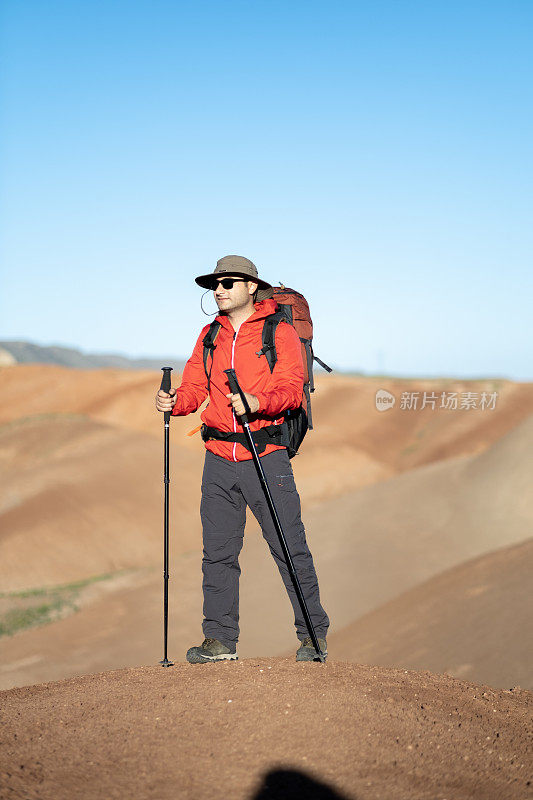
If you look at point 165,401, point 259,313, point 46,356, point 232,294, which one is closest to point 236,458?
point 165,401

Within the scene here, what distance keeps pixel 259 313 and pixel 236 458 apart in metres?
1.04

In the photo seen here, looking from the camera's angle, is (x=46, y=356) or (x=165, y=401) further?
(x=46, y=356)

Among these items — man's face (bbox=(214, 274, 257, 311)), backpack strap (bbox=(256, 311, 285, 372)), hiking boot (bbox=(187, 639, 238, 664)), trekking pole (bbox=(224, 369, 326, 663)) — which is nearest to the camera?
trekking pole (bbox=(224, 369, 326, 663))

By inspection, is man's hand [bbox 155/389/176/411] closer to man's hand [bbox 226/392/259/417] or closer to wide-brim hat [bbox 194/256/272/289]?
man's hand [bbox 226/392/259/417]

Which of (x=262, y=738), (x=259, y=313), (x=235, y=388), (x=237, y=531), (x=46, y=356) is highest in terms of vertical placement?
(x=259, y=313)

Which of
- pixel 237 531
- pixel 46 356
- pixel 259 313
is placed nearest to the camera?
pixel 259 313

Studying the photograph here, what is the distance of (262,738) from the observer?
4207 mm

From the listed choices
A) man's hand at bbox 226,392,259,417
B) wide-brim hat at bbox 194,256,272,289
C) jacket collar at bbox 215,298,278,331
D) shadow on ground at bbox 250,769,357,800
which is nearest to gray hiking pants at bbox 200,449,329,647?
man's hand at bbox 226,392,259,417

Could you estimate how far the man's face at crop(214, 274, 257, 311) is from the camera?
576 cm

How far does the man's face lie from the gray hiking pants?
107 cm

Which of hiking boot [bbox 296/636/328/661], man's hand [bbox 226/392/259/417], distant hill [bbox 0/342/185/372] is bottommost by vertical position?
distant hill [bbox 0/342/185/372]

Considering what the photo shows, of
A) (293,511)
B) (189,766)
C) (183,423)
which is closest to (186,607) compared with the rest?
(293,511)

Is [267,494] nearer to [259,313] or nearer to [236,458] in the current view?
[236,458]

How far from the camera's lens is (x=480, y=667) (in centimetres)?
1031
